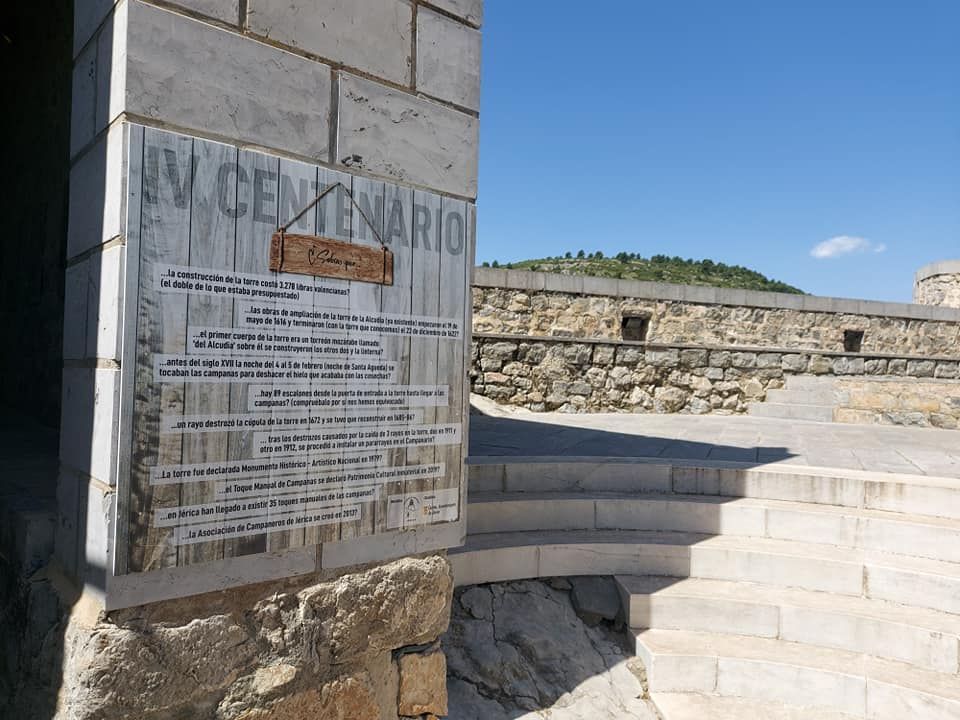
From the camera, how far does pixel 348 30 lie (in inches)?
86.2

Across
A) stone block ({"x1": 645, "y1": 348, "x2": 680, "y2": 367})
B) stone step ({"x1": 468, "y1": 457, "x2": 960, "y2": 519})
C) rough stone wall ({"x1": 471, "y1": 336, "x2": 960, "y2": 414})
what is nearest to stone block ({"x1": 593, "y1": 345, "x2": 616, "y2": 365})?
rough stone wall ({"x1": 471, "y1": 336, "x2": 960, "y2": 414})

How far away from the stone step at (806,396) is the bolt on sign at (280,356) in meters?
7.46

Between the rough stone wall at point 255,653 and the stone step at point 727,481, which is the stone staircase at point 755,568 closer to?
the stone step at point 727,481

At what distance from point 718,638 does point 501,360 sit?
5342mm

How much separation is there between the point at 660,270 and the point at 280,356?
81.2ft

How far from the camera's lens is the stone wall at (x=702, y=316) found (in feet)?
28.6

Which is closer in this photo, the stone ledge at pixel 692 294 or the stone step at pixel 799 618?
the stone step at pixel 799 618

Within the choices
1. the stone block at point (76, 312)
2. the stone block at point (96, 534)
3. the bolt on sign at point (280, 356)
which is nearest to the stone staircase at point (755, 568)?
the bolt on sign at point (280, 356)

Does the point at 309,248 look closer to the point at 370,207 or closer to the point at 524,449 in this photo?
the point at 370,207

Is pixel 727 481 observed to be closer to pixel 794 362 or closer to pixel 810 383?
pixel 810 383

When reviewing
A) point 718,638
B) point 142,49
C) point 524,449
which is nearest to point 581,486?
point 524,449

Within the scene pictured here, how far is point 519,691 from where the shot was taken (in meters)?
2.93

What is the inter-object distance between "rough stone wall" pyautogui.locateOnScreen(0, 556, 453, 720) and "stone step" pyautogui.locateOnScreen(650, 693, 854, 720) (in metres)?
1.15

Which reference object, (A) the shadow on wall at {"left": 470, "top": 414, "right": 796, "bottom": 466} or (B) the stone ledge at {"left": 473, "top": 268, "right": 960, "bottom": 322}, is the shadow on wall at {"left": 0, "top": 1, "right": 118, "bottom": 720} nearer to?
(A) the shadow on wall at {"left": 470, "top": 414, "right": 796, "bottom": 466}
